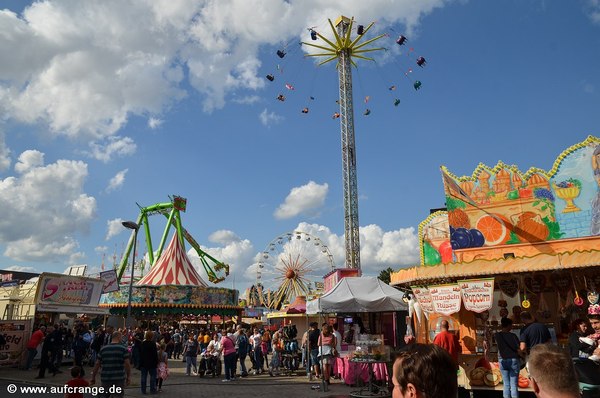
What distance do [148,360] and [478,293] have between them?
795 cm

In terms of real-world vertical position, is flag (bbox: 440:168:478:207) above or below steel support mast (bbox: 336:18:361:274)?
below

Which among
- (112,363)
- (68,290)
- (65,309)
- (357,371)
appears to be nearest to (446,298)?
(357,371)

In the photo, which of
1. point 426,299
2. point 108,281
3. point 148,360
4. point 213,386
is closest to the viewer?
point 148,360

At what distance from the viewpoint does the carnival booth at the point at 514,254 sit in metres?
11.5

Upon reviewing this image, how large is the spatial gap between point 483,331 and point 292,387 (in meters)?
5.63

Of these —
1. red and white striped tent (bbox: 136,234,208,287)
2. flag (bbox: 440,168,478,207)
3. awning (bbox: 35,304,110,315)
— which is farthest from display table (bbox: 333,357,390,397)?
red and white striped tent (bbox: 136,234,208,287)

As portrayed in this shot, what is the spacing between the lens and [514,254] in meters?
14.5

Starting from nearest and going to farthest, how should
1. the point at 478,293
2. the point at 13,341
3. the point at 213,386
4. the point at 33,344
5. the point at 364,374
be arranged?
the point at 478,293 < the point at 364,374 < the point at 213,386 < the point at 33,344 < the point at 13,341

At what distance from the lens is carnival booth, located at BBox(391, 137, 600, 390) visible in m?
11.5

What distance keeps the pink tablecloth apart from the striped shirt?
573 centimetres

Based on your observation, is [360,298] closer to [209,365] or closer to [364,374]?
[364,374]

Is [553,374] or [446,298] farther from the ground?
[446,298]

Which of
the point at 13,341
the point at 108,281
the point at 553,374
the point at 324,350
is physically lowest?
the point at 324,350

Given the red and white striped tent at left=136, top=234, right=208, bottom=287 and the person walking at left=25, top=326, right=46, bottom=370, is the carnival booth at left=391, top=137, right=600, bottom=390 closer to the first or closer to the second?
the person walking at left=25, top=326, right=46, bottom=370
